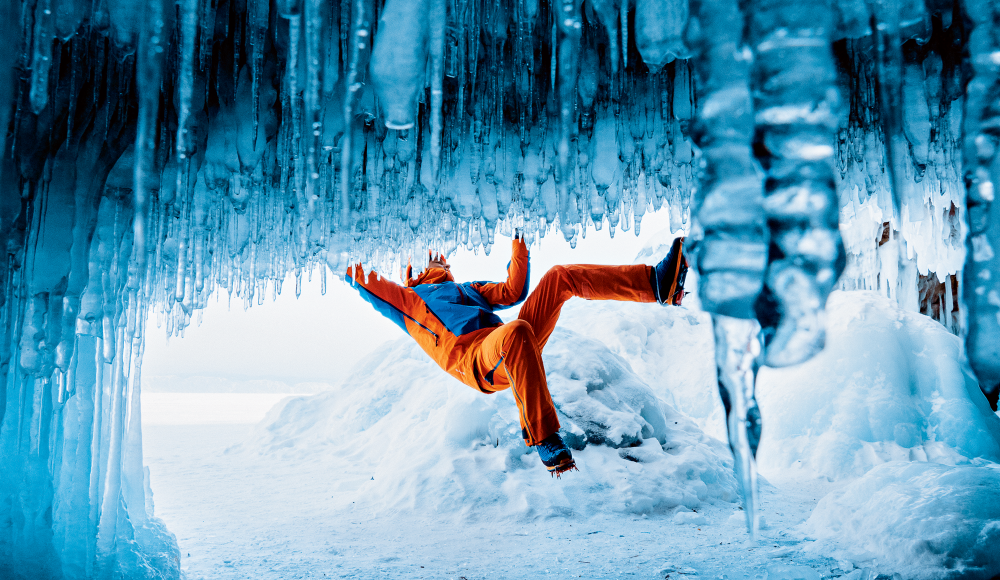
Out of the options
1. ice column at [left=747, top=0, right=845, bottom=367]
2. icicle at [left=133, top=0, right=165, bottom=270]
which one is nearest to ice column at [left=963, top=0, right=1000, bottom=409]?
ice column at [left=747, top=0, right=845, bottom=367]

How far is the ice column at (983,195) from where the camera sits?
1.13 m

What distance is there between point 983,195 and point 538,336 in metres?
2.16

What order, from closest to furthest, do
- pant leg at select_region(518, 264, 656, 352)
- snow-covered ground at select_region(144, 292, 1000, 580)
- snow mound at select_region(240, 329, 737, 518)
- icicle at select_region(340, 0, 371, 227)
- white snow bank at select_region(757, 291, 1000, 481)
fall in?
icicle at select_region(340, 0, 371, 227) < pant leg at select_region(518, 264, 656, 352) < snow-covered ground at select_region(144, 292, 1000, 580) < snow mound at select_region(240, 329, 737, 518) < white snow bank at select_region(757, 291, 1000, 481)

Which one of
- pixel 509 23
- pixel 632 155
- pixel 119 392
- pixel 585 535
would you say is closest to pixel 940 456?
pixel 585 535

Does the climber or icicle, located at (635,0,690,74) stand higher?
icicle, located at (635,0,690,74)

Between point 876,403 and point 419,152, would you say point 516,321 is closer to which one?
point 419,152

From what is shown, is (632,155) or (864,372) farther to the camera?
(864,372)

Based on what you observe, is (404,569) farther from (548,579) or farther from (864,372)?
(864,372)

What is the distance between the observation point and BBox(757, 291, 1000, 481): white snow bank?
566 cm

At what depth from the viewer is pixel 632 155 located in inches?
138

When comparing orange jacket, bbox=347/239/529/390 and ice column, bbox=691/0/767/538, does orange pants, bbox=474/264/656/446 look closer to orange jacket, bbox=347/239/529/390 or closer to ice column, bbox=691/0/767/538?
orange jacket, bbox=347/239/529/390

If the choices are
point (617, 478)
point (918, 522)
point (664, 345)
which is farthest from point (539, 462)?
point (664, 345)

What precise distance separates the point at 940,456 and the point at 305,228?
22.3 ft

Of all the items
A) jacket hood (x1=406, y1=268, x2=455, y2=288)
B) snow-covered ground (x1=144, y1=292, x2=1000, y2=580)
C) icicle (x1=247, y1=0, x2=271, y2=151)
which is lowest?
snow-covered ground (x1=144, y1=292, x2=1000, y2=580)
